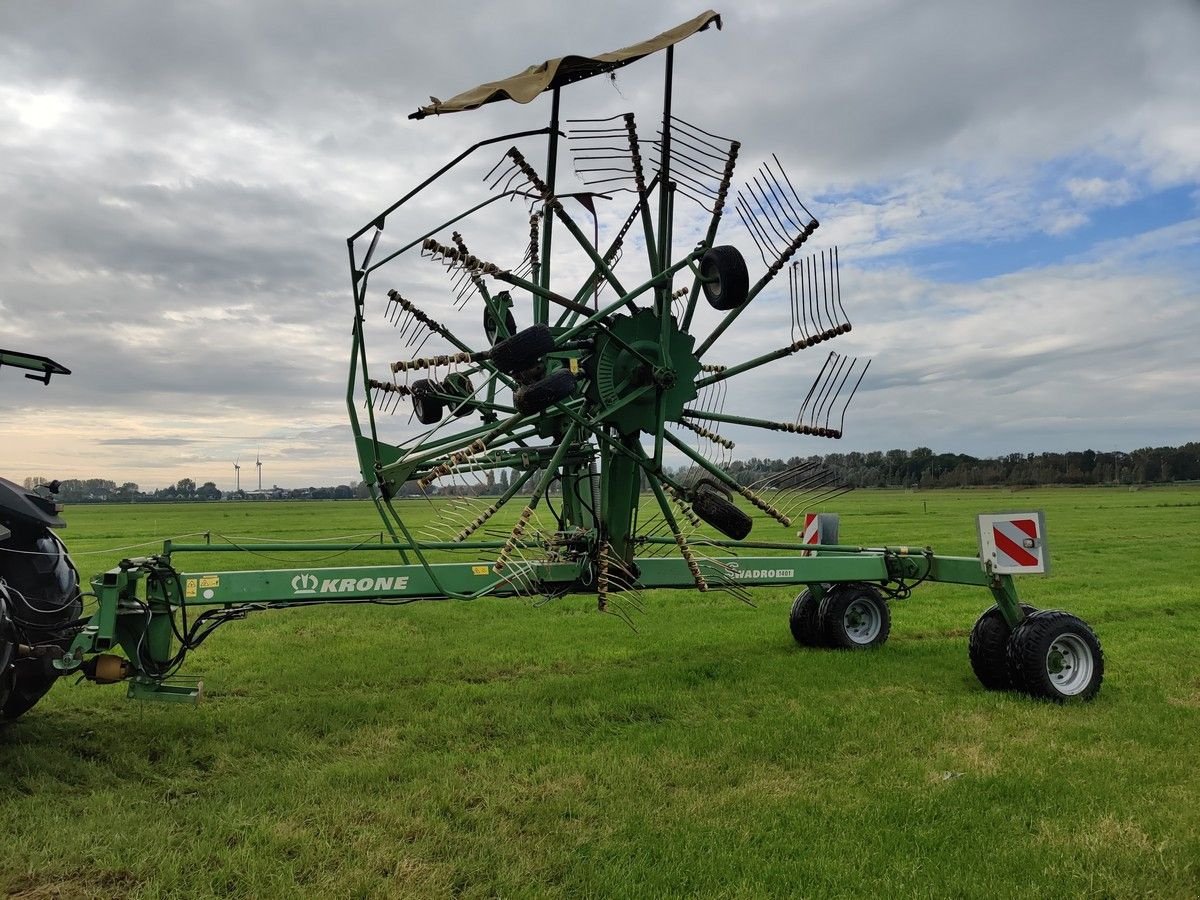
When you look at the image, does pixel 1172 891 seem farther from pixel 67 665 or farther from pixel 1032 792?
pixel 67 665

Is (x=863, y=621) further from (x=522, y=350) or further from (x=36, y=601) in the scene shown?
(x=36, y=601)

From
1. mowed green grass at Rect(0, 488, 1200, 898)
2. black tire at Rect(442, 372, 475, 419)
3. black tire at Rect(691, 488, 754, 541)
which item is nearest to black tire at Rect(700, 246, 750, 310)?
black tire at Rect(691, 488, 754, 541)

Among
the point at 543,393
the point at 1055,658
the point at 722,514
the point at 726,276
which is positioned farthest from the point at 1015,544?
the point at 543,393

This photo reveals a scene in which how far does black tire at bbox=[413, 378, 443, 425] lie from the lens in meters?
8.86

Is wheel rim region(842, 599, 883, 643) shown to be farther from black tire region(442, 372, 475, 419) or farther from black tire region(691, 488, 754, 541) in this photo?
black tire region(442, 372, 475, 419)

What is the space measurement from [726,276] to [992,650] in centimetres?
436

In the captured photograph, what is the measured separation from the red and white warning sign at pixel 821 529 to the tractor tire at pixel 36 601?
747 centimetres

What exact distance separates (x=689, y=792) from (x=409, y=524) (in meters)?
3.50

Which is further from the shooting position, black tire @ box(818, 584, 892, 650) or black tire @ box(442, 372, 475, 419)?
black tire @ box(818, 584, 892, 650)

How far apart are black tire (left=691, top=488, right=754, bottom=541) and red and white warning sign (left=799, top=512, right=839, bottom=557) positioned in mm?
3525

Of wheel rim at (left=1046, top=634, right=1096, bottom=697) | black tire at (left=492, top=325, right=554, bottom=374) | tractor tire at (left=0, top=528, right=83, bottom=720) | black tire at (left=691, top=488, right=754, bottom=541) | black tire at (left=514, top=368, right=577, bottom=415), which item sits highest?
black tire at (left=492, top=325, right=554, bottom=374)

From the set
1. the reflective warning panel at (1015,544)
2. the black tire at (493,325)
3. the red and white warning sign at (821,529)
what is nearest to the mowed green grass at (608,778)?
the reflective warning panel at (1015,544)

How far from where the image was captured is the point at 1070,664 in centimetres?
806

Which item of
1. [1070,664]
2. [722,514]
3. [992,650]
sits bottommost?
[1070,664]
